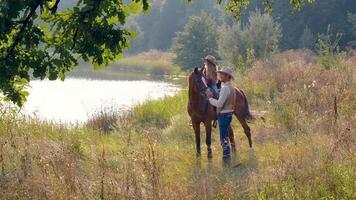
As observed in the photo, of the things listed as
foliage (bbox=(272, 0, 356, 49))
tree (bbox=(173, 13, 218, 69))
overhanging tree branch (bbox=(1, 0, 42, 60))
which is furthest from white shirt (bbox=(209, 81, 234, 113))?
foliage (bbox=(272, 0, 356, 49))

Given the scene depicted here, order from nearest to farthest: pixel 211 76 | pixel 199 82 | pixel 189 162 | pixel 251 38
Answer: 1. pixel 189 162
2. pixel 199 82
3. pixel 211 76
4. pixel 251 38

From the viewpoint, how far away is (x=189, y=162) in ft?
25.3

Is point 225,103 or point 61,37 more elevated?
point 61,37

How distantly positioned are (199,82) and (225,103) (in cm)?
61

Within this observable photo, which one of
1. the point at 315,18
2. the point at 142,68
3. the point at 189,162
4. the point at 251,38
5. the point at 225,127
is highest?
the point at 315,18

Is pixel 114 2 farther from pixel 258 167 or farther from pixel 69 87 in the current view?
pixel 69 87

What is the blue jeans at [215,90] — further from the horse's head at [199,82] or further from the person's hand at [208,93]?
the person's hand at [208,93]

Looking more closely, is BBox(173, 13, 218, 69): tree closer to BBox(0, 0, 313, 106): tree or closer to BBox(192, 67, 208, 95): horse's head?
BBox(192, 67, 208, 95): horse's head

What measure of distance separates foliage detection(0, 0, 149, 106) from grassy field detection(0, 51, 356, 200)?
1471 mm

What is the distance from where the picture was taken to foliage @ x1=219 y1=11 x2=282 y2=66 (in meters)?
28.0

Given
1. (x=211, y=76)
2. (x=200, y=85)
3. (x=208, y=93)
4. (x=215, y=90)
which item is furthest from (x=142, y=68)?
(x=208, y=93)

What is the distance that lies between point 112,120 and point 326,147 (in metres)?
7.85

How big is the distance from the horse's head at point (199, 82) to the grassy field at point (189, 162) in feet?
3.63

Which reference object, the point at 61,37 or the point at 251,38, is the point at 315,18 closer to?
the point at 251,38
